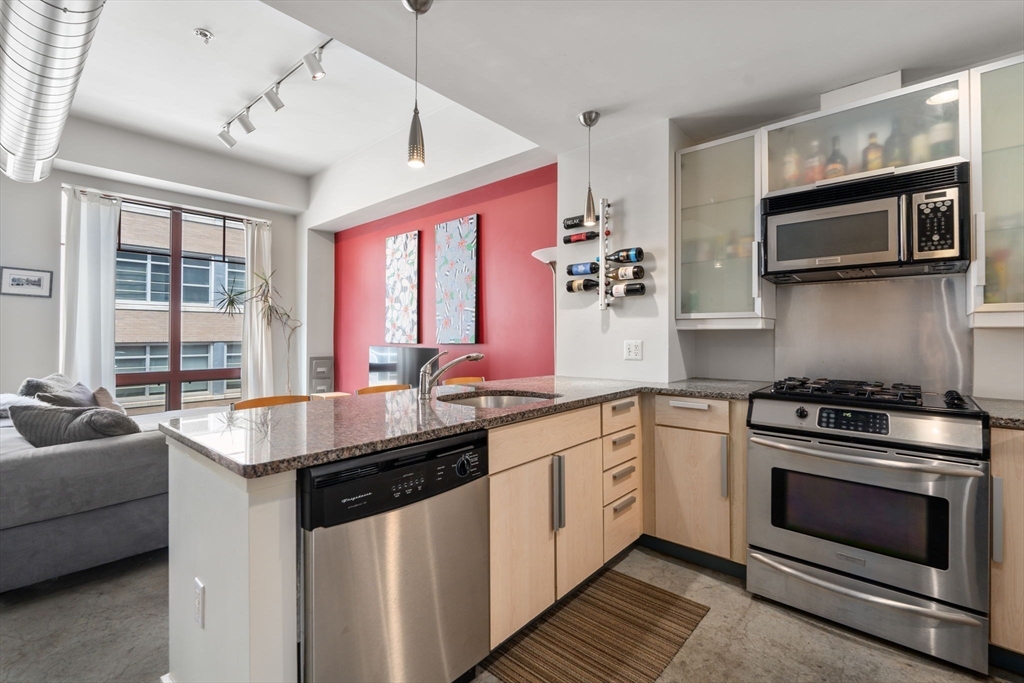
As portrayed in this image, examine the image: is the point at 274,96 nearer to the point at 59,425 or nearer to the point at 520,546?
the point at 59,425

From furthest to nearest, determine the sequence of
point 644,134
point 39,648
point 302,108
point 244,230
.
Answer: point 244,230
point 302,108
point 644,134
point 39,648

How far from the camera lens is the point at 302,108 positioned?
374cm

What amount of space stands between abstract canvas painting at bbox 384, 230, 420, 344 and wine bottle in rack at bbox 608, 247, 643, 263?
2266 mm

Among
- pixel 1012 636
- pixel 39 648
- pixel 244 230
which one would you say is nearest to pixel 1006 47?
pixel 1012 636

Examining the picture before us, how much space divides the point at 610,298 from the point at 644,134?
101 centimetres

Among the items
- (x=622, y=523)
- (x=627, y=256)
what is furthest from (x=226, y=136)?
(x=622, y=523)

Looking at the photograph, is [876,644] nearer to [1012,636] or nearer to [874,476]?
[1012,636]

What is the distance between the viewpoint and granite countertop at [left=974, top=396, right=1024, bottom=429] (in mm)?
1574

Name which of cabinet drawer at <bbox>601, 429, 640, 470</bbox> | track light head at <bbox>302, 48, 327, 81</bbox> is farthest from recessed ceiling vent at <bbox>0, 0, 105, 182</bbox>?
cabinet drawer at <bbox>601, 429, 640, 470</bbox>

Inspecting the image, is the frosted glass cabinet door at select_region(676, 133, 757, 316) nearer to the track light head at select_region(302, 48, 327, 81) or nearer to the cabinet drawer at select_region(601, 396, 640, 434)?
the cabinet drawer at select_region(601, 396, 640, 434)

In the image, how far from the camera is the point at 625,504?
2.33 meters

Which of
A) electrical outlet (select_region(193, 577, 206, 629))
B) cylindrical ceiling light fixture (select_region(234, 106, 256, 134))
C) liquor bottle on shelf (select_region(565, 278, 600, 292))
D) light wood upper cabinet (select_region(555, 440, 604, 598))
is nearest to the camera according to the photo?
electrical outlet (select_region(193, 577, 206, 629))

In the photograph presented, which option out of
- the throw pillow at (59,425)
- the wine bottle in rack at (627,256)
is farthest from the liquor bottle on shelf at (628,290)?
the throw pillow at (59,425)

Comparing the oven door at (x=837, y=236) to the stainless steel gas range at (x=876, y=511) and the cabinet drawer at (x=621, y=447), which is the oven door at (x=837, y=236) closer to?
the stainless steel gas range at (x=876, y=511)
